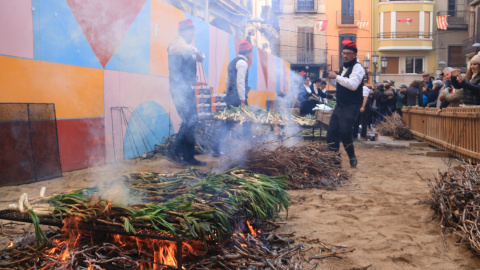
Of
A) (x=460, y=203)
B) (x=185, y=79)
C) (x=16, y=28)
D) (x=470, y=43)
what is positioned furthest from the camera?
(x=470, y=43)

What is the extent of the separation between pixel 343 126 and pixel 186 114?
261cm

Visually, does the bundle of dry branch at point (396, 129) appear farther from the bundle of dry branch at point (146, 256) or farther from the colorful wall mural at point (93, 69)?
the bundle of dry branch at point (146, 256)

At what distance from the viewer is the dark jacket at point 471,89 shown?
6855mm

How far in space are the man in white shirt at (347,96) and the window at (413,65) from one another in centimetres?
3273

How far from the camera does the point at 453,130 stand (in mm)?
7910

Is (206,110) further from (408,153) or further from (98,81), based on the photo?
(408,153)

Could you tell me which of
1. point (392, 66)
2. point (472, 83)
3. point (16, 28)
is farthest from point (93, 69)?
point (392, 66)

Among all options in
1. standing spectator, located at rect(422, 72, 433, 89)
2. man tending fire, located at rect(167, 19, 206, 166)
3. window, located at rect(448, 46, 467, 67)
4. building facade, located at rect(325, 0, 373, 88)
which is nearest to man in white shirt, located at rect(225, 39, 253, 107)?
man tending fire, located at rect(167, 19, 206, 166)

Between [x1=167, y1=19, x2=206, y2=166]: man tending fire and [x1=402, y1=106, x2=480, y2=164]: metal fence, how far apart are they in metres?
4.14

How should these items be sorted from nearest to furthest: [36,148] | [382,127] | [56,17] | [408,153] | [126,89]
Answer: [36,148] → [56,17] → [126,89] → [408,153] → [382,127]

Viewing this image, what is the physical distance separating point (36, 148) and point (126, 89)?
2.33 m

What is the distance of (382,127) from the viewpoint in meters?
14.1

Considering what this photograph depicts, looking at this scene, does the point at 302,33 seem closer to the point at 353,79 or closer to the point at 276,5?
the point at 276,5

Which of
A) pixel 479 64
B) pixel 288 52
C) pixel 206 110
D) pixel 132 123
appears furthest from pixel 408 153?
pixel 288 52
